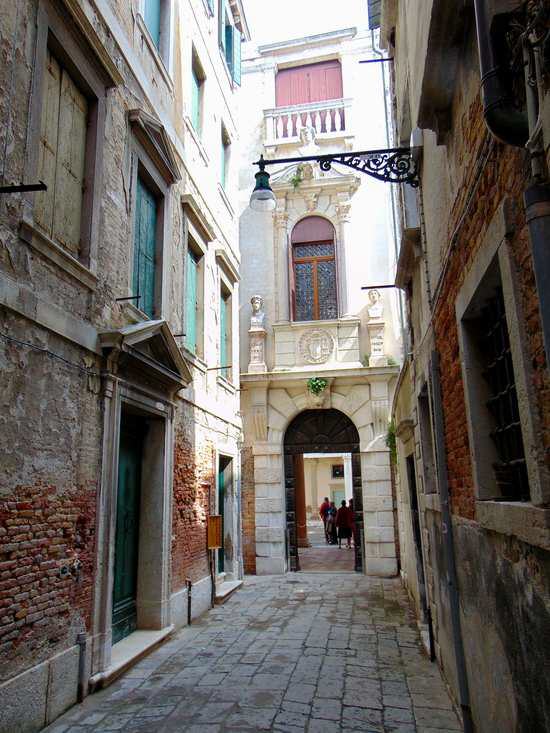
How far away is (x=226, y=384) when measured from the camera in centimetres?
1071

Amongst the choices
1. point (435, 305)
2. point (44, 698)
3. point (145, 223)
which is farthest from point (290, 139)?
point (44, 698)

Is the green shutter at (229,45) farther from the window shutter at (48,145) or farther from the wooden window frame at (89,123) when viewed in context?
the window shutter at (48,145)

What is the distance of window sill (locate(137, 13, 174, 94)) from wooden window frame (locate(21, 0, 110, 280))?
1557 mm

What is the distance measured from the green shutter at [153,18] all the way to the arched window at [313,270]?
6318 millimetres

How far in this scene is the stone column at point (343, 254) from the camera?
1315 cm

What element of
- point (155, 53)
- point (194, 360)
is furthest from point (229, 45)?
point (194, 360)

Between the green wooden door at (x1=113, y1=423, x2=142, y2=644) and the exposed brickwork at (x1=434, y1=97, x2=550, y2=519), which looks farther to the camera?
the green wooden door at (x1=113, y1=423, x2=142, y2=644)

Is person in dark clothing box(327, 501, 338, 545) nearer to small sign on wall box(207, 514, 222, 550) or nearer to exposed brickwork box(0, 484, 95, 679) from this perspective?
small sign on wall box(207, 514, 222, 550)

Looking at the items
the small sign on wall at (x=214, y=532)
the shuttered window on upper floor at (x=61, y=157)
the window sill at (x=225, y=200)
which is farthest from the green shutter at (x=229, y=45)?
the small sign on wall at (x=214, y=532)

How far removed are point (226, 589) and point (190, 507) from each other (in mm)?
2134

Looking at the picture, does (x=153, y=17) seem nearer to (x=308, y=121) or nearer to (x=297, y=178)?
(x=297, y=178)

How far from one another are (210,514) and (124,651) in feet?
11.2

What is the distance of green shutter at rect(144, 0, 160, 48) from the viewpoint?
25.3 feet

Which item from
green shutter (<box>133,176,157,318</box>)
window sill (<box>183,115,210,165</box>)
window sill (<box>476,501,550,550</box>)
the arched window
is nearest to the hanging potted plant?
the arched window
